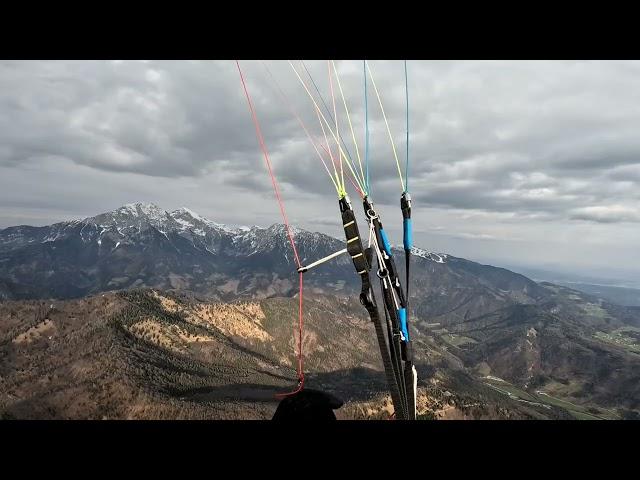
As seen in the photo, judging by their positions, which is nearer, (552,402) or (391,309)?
(391,309)

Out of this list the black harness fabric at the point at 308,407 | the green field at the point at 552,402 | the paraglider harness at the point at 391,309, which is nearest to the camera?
the black harness fabric at the point at 308,407

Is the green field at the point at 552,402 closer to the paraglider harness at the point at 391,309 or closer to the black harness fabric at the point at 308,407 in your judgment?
the paraglider harness at the point at 391,309

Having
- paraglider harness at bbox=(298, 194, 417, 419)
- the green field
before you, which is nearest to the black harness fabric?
paraglider harness at bbox=(298, 194, 417, 419)

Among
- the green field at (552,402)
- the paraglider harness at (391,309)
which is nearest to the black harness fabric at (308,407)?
the paraglider harness at (391,309)

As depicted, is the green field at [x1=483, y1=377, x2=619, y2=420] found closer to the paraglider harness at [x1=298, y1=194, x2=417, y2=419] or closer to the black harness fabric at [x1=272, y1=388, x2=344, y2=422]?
the paraglider harness at [x1=298, y1=194, x2=417, y2=419]

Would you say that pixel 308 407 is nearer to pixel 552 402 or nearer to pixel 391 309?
pixel 391 309

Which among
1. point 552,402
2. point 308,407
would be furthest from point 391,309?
point 552,402

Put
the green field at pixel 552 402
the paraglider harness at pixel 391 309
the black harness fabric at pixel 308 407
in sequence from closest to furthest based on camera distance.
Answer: the black harness fabric at pixel 308 407
the paraglider harness at pixel 391 309
the green field at pixel 552 402

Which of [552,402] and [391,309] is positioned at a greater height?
[391,309]

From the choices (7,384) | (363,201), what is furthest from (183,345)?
(363,201)

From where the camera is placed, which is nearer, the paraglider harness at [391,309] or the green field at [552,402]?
the paraglider harness at [391,309]

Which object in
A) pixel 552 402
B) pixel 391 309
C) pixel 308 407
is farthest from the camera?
pixel 552 402
